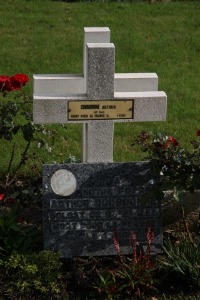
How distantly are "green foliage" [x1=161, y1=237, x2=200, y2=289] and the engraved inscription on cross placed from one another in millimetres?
850

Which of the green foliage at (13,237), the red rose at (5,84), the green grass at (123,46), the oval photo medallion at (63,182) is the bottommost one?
the green grass at (123,46)

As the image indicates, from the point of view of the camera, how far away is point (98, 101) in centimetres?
612

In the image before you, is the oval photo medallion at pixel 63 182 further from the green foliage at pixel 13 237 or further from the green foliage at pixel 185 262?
the green foliage at pixel 185 262

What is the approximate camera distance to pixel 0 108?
7016 mm

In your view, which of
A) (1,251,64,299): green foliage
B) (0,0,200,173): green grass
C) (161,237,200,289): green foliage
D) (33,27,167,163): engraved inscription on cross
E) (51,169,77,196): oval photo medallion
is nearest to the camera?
(1,251,64,299): green foliage

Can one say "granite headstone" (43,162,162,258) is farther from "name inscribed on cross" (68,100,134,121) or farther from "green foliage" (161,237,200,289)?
"name inscribed on cross" (68,100,134,121)

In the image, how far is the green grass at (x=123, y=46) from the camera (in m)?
8.66

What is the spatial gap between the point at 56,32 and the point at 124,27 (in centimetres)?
95

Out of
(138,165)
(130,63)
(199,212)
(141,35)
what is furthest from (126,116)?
(141,35)

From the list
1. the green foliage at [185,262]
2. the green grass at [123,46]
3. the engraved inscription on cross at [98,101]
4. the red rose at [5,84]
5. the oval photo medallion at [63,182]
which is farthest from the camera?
the green grass at [123,46]

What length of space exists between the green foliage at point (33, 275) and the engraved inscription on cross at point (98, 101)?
931 mm

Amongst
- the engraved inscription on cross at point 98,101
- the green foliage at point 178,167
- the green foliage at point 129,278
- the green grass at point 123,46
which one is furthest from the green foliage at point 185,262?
the green grass at point 123,46

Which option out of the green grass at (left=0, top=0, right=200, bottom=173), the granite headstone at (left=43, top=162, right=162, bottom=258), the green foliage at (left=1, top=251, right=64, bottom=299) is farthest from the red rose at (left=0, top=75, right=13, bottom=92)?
the green foliage at (left=1, top=251, right=64, bottom=299)

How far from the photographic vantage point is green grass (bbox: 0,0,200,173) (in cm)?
866
